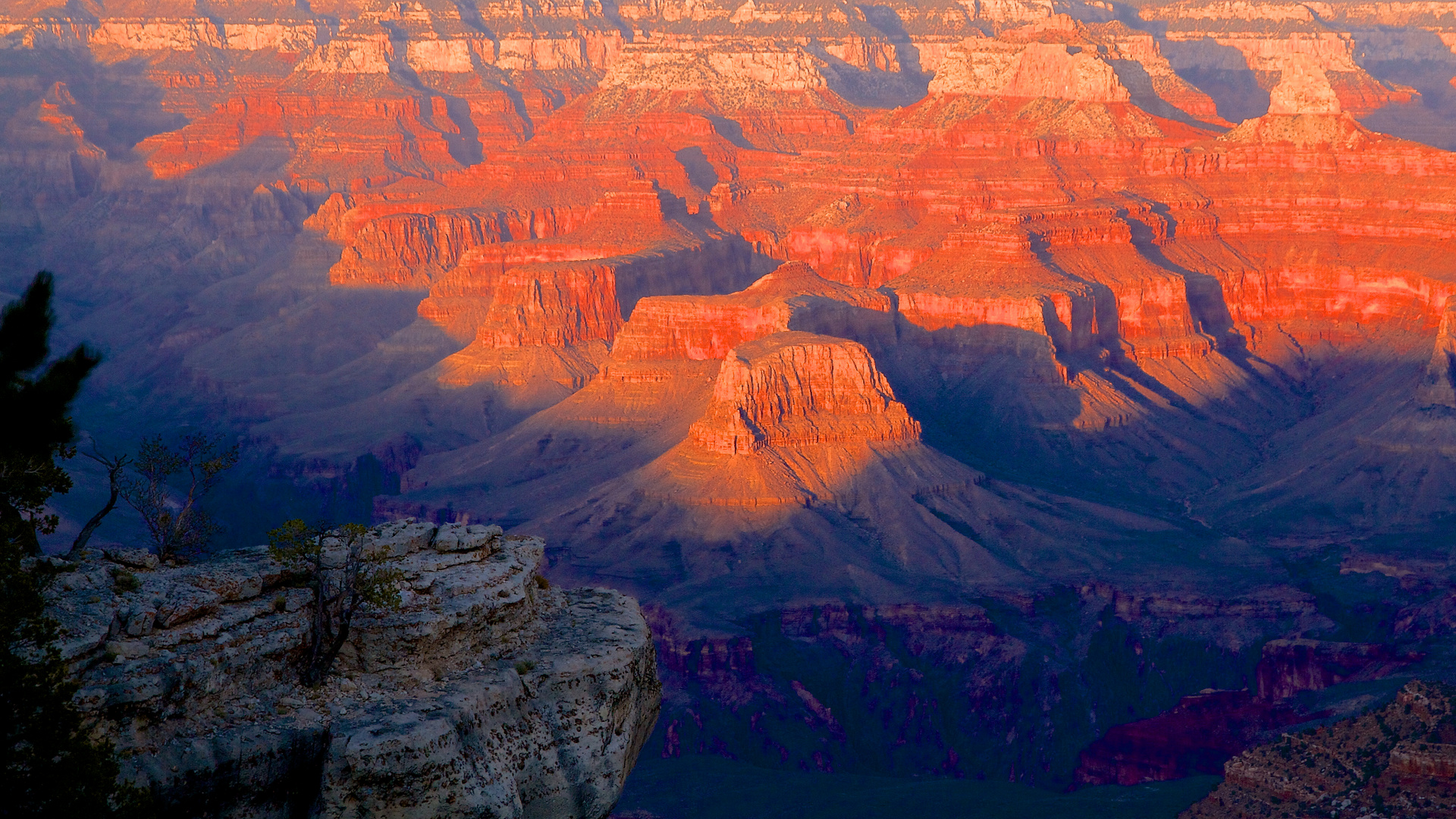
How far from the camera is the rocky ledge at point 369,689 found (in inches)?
1211

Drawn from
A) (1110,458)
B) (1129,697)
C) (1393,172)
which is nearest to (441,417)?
(1110,458)

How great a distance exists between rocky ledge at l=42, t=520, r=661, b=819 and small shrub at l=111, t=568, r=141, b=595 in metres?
0.03

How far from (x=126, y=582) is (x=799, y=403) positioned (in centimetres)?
7327

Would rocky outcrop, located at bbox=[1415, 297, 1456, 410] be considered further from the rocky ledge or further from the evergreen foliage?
the evergreen foliage

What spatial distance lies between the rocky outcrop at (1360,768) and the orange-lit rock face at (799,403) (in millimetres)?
46196

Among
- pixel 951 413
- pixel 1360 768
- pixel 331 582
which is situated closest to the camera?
pixel 331 582

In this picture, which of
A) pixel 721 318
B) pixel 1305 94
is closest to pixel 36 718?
pixel 721 318

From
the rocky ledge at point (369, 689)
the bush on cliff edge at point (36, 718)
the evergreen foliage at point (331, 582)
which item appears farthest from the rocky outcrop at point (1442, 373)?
the bush on cliff edge at point (36, 718)

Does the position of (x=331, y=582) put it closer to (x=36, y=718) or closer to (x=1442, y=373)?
(x=36, y=718)

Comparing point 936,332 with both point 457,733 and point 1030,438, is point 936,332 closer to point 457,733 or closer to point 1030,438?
point 1030,438

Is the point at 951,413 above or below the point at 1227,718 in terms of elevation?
above

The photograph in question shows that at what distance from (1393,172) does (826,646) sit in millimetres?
88807

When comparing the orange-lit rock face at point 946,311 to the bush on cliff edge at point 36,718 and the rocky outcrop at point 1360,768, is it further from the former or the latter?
the bush on cliff edge at point 36,718

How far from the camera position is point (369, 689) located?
33594mm
